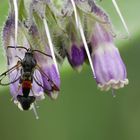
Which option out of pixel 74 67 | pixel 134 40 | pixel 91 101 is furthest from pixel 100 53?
pixel 91 101

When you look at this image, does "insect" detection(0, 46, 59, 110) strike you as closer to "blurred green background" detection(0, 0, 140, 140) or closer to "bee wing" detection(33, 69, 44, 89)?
"bee wing" detection(33, 69, 44, 89)

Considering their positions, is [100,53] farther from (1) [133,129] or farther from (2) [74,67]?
(1) [133,129]

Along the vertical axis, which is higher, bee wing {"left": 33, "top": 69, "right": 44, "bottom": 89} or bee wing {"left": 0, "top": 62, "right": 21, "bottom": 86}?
bee wing {"left": 0, "top": 62, "right": 21, "bottom": 86}

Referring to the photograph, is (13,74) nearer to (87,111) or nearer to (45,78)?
(45,78)

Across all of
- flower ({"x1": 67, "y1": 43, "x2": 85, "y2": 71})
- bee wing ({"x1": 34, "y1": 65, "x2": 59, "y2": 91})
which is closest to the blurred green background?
flower ({"x1": 67, "y1": 43, "x2": 85, "y2": 71})

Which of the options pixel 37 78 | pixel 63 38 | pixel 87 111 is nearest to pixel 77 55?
pixel 63 38

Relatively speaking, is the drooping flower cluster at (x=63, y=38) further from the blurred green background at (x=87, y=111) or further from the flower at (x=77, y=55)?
the blurred green background at (x=87, y=111)

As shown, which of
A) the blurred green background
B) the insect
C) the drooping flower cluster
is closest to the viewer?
the insect

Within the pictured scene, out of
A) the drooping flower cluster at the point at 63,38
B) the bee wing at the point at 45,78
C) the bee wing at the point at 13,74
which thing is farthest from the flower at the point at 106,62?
the bee wing at the point at 13,74
